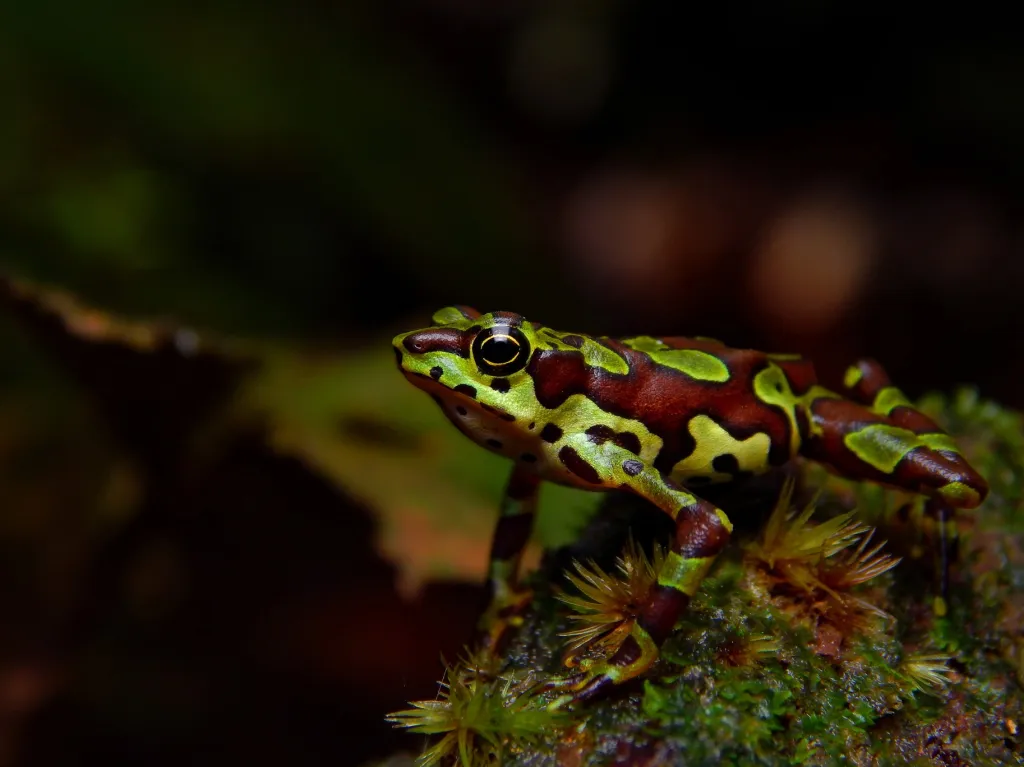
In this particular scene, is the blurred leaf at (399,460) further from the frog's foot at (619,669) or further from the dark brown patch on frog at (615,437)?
the frog's foot at (619,669)

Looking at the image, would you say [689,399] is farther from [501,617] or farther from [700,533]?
[501,617]

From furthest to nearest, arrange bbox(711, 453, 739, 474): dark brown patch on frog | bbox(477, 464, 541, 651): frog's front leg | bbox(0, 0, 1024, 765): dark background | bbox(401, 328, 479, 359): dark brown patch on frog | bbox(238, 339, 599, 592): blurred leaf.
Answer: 1. bbox(0, 0, 1024, 765): dark background
2. bbox(238, 339, 599, 592): blurred leaf
3. bbox(477, 464, 541, 651): frog's front leg
4. bbox(711, 453, 739, 474): dark brown patch on frog
5. bbox(401, 328, 479, 359): dark brown patch on frog

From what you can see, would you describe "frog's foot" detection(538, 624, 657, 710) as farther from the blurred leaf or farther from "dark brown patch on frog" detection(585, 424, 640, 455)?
the blurred leaf

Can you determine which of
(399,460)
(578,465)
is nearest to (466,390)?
(578,465)

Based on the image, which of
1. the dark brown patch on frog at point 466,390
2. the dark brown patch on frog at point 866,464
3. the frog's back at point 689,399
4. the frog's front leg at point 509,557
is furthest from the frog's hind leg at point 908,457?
the dark brown patch on frog at point 466,390

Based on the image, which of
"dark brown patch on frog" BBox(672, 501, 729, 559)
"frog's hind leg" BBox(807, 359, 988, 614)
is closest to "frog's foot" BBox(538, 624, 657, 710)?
"dark brown patch on frog" BBox(672, 501, 729, 559)

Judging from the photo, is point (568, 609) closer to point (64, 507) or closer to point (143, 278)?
point (64, 507)
